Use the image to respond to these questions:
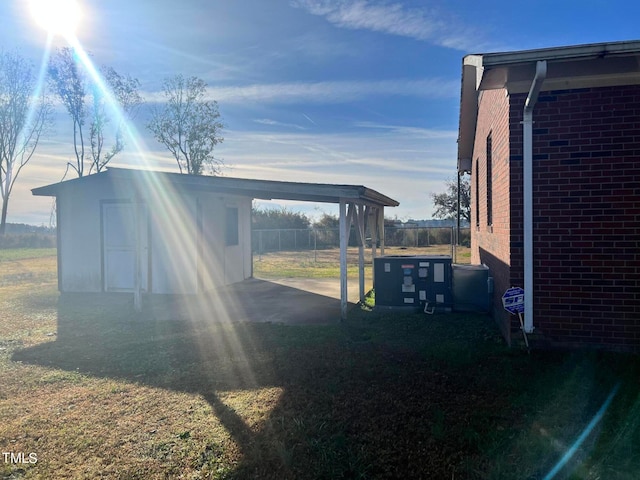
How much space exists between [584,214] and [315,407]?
359cm

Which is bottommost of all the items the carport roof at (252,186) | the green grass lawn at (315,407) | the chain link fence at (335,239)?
the green grass lawn at (315,407)

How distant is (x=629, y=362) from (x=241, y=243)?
9.73 meters

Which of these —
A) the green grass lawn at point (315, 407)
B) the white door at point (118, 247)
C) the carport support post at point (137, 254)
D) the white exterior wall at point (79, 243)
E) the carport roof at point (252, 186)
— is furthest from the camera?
the white exterior wall at point (79, 243)

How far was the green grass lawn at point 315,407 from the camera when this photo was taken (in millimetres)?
2832

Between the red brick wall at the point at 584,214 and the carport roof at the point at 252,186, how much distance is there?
2645 mm

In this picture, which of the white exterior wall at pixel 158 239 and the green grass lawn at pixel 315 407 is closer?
the green grass lawn at pixel 315 407

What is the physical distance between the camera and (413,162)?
70.5ft

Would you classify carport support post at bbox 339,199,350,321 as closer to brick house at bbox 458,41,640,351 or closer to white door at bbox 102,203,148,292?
brick house at bbox 458,41,640,351

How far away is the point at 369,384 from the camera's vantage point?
4133mm

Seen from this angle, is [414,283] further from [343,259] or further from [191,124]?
[191,124]

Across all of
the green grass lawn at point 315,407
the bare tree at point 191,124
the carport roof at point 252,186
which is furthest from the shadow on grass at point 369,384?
the bare tree at point 191,124

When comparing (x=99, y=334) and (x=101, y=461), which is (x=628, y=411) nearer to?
(x=101, y=461)

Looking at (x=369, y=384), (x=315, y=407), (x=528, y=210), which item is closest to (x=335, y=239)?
(x=528, y=210)

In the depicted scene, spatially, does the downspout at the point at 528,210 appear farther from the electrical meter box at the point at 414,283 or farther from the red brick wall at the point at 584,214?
the electrical meter box at the point at 414,283
